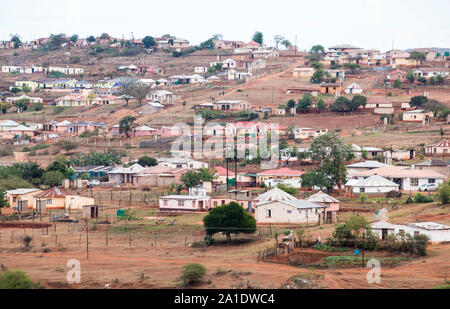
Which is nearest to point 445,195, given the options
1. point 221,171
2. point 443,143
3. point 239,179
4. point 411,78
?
point 239,179

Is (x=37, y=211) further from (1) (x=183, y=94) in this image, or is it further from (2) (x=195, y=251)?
(1) (x=183, y=94)

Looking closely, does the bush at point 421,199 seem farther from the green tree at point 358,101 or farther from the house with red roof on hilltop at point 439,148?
the green tree at point 358,101

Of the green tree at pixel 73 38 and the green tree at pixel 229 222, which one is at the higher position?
the green tree at pixel 73 38

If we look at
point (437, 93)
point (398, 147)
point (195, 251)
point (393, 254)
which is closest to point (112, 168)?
point (398, 147)

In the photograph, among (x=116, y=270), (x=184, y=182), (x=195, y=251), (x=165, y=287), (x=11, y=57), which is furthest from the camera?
(x=11, y=57)

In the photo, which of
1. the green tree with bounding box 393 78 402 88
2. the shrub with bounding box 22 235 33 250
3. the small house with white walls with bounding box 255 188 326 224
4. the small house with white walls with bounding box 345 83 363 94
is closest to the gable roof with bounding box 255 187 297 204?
the small house with white walls with bounding box 255 188 326 224

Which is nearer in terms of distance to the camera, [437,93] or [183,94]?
[437,93]

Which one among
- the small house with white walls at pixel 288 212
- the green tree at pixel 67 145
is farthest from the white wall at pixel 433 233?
the green tree at pixel 67 145
